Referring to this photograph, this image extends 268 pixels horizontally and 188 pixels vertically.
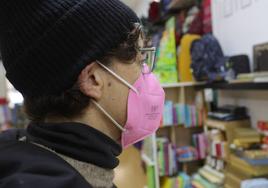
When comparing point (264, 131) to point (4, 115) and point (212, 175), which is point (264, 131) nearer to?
point (212, 175)

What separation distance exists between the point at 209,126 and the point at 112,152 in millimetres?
1773

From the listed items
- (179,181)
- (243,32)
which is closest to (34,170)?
(243,32)

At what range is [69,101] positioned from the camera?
83 centimetres

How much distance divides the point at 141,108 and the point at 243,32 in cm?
158

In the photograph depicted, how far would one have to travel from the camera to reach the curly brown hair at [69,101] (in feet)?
2.72

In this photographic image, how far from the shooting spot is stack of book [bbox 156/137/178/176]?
263cm

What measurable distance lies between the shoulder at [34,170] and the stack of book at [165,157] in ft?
6.43

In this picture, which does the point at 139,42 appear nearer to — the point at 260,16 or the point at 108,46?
the point at 108,46

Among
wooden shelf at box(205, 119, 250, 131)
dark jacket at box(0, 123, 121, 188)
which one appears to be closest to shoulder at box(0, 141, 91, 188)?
dark jacket at box(0, 123, 121, 188)

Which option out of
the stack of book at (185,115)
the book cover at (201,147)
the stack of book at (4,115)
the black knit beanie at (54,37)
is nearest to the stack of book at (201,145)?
the book cover at (201,147)

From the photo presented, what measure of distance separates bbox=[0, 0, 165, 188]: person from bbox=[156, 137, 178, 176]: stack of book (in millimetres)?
1784

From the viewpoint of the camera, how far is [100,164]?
0.81 metres

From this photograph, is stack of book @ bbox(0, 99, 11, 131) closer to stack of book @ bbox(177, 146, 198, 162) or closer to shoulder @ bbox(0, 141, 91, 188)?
stack of book @ bbox(177, 146, 198, 162)

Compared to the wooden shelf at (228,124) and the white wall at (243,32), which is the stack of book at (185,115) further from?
the wooden shelf at (228,124)
